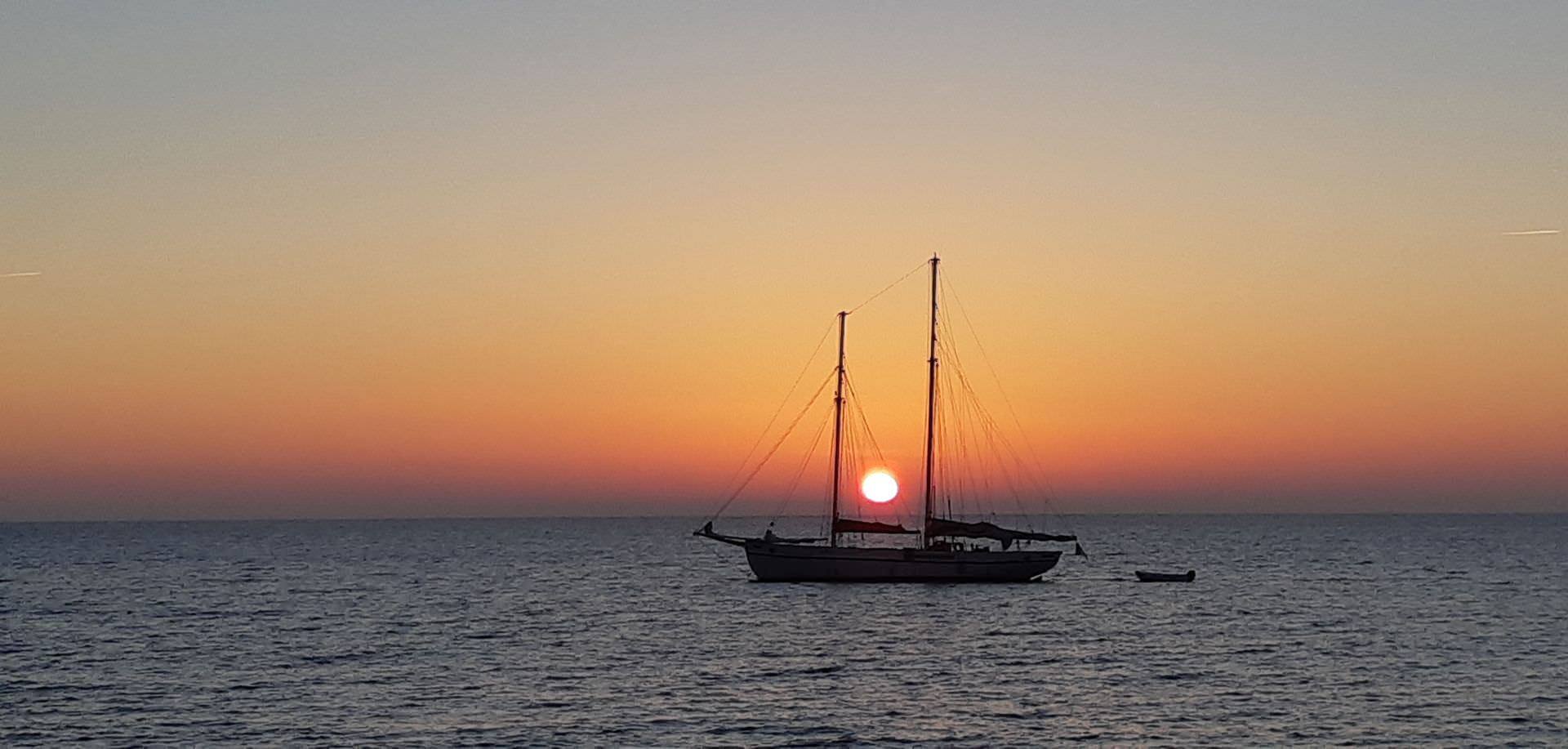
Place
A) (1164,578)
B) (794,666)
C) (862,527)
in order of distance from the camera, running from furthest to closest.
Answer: (1164,578) < (862,527) < (794,666)

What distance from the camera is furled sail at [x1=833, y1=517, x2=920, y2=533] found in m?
108

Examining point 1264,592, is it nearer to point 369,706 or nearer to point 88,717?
point 369,706

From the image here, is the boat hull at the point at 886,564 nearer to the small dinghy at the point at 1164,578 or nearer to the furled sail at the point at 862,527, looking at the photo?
the furled sail at the point at 862,527

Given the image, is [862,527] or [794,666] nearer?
[794,666]

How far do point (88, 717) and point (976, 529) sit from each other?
7083 centimetres

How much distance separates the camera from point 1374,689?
196 feet

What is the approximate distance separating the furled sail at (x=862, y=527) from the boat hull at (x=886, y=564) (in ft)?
5.40

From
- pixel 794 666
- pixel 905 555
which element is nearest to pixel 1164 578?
pixel 905 555

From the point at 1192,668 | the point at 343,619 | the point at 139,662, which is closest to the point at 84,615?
the point at 343,619

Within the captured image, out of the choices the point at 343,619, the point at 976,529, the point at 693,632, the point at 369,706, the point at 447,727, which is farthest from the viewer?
the point at 976,529

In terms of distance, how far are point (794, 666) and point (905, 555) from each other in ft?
145

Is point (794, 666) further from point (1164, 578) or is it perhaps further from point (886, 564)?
point (1164, 578)

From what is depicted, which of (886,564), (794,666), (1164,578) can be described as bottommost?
(794,666)

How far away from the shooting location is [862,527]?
108812 millimetres
